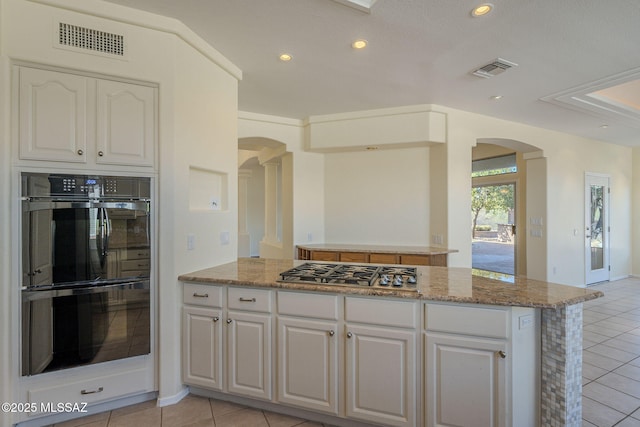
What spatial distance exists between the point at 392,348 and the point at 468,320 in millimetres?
466

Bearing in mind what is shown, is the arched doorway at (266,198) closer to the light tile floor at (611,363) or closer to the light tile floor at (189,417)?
the light tile floor at (189,417)

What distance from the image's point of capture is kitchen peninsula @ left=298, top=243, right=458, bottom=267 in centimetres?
378

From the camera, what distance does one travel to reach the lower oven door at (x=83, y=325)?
1861 millimetres

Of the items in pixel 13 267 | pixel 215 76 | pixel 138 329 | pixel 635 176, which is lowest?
pixel 138 329

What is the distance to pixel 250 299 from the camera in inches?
82.3

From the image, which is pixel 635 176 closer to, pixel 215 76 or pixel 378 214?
pixel 378 214

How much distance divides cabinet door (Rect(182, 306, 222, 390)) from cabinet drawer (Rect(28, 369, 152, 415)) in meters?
0.30

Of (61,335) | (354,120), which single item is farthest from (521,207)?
(61,335)

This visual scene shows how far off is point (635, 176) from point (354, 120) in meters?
6.70

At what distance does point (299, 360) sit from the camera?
1.98 m

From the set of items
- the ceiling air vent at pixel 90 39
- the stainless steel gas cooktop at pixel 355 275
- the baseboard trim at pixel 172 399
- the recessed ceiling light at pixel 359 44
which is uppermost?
the recessed ceiling light at pixel 359 44

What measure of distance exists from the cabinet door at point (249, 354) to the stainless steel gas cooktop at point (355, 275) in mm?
370

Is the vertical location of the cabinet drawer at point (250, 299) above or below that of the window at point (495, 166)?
below

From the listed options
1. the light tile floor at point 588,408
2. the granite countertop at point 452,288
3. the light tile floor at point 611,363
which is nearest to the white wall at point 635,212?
the light tile floor at point 611,363
